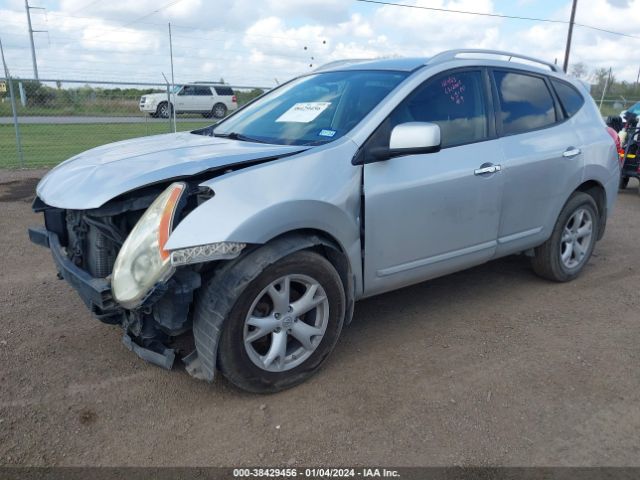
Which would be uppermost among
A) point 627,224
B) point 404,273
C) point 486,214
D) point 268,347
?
point 486,214

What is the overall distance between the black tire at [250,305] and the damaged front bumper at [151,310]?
13cm

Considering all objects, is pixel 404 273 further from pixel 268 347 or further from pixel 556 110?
pixel 556 110

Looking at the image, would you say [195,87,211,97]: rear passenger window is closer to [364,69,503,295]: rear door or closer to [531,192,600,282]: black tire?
[531,192,600,282]: black tire

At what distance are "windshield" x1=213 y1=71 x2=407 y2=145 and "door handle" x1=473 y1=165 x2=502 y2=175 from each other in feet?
2.63

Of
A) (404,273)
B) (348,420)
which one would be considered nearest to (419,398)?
(348,420)

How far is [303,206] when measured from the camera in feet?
9.41

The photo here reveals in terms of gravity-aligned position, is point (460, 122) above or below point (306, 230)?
above

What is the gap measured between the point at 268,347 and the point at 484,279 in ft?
8.49

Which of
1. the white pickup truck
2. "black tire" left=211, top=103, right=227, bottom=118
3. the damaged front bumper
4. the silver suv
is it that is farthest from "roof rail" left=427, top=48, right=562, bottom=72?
"black tire" left=211, top=103, right=227, bottom=118

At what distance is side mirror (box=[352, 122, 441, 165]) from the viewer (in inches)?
121

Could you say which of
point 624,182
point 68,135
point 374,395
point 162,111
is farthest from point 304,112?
point 68,135

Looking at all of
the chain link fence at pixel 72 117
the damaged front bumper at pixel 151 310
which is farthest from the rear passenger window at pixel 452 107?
the chain link fence at pixel 72 117

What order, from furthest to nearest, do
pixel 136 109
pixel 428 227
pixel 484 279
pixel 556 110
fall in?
1. pixel 136 109
2. pixel 484 279
3. pixel 556 110
4. pixel 428 227

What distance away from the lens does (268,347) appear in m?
3.05
